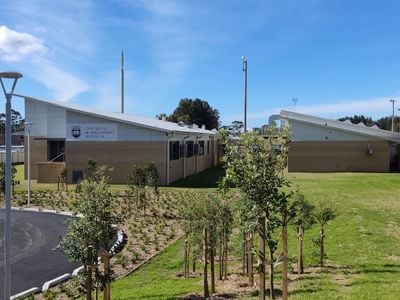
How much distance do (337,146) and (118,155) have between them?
20.5 meters

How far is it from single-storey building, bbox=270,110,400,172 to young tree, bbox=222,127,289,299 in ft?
119

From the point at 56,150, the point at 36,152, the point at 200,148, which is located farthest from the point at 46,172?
the point at 200,148

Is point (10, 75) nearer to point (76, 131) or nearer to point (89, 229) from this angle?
point (89, 229)

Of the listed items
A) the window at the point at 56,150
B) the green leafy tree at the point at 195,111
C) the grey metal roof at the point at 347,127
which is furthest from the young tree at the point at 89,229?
the green leafy tree at the point at 195,111

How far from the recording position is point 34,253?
14.5m

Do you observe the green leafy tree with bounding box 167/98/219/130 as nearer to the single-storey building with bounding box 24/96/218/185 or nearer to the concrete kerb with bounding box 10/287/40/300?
the single-storey building with bounding box 24/96/218/185

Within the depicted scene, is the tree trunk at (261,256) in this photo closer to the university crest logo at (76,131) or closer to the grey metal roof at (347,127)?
the university crest logo at (76,131)

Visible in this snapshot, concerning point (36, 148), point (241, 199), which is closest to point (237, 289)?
point (241, 199)

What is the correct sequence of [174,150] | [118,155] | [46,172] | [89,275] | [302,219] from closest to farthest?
1. [89,275]
2. [302,219]
3. [118,155]
4. [174,150]
5. [46,172]

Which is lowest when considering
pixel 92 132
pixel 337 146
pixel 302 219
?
pixel 302 219

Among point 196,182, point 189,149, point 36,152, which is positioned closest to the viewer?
point 196,182

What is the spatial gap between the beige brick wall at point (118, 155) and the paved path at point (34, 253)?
39.9ft

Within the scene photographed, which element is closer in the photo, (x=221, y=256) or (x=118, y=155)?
(x=221, y=256)

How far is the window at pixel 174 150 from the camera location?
34213 mm
